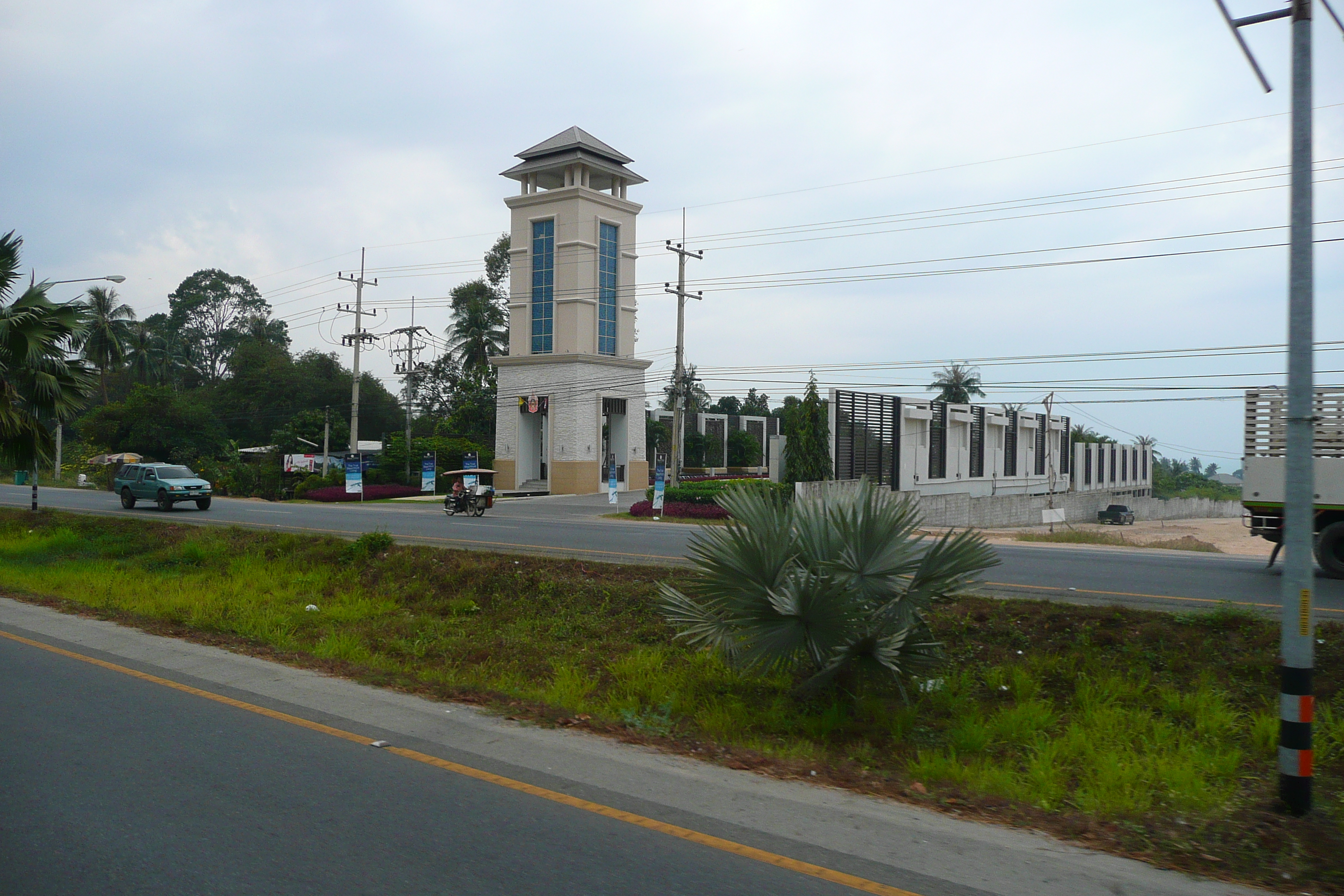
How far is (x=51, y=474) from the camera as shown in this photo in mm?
65438

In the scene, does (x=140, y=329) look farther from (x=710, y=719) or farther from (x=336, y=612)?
(x=710, y=719)

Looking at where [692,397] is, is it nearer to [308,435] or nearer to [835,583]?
[308,435]

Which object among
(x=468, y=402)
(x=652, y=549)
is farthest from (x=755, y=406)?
(x=652, y=549)

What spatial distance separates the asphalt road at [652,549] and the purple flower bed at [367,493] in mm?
7014

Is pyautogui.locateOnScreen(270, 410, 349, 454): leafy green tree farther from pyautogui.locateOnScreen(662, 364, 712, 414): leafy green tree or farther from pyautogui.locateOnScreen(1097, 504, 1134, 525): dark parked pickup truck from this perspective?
pyautogui.locateOnScreen(1097, 504, 1134, 525): dark parked pickup truck

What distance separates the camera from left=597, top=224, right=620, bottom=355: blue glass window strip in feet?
177

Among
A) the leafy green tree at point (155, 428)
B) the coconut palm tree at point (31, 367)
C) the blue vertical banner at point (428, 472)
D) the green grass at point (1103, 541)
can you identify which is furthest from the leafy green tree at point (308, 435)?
the green grass at point (1103, 541)

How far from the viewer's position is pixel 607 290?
5466 cm

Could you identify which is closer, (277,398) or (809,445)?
(809,445)

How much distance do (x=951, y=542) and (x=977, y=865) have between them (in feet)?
11.3

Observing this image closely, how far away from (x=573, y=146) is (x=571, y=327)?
10.3m

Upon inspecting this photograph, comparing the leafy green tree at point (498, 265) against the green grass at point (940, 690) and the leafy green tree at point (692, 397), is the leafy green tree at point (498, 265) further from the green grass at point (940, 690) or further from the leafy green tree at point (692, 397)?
the green grass at point (940, 690)

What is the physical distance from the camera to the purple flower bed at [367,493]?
48844mm

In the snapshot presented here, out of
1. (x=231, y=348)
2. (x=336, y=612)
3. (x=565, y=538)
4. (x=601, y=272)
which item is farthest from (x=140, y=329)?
(x=336, y=612)
